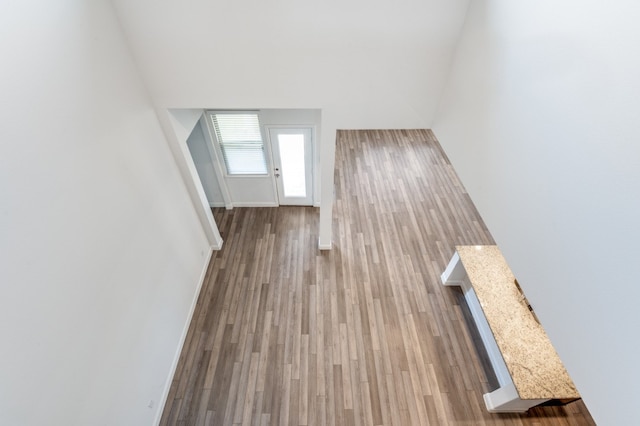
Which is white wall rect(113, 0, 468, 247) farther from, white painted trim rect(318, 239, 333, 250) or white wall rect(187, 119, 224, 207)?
white painted trim rect(318, 239, 333, 250)

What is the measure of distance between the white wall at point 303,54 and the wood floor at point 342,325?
2790 millimetres

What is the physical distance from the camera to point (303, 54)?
3096 millimetres

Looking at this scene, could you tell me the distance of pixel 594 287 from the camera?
1.47 meters

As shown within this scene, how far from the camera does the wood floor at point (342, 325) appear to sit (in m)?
3.90

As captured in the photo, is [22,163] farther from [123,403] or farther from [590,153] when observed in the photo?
[590,153]

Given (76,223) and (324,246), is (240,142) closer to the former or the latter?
(324,246)

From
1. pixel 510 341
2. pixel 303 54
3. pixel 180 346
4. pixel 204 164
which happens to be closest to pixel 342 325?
pixel 510 341

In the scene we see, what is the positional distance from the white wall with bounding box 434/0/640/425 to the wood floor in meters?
2.84

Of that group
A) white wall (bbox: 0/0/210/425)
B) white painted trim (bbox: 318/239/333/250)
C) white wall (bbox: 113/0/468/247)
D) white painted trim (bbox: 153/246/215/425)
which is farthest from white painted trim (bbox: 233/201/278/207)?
white wall (bbox: 113/0/468/247)

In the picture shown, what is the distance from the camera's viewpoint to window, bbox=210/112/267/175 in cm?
529

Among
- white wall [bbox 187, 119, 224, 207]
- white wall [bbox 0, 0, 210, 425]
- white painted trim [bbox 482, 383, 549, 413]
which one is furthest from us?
white wall [bbox 187, 119, 224, 207]

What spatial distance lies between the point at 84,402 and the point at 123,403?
2.10ft

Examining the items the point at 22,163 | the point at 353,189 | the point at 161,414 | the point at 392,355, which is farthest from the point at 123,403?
the point at 353,189

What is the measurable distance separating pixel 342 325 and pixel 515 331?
2269mm
